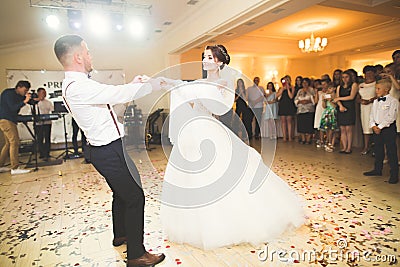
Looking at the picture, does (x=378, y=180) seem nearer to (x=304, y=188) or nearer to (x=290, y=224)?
(x=304, y=188)

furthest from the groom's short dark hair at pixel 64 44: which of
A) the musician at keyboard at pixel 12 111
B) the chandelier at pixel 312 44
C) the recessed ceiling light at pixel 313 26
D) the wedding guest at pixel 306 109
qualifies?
the chandelier at pixel 312 44

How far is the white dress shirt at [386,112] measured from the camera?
133 inches

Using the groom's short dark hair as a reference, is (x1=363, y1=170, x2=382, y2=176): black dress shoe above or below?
below

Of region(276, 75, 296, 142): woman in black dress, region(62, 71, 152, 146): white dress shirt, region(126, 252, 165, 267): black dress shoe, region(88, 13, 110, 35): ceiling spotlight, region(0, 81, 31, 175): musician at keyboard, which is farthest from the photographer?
region(276, 75, 296, 142): woman in black dress

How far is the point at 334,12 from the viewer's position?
637 cm

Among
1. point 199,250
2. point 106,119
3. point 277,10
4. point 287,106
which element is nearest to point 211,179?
point 199,250

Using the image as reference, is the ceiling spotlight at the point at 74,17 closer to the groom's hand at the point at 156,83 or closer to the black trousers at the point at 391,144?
the groom's hand at the point at 156,83

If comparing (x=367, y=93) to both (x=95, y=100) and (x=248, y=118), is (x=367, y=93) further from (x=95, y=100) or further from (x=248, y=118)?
(x=95, y=100)

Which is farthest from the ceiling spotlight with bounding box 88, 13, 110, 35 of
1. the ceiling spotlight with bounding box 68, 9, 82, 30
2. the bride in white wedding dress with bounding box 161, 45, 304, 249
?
the bride in white wedding dress with bounding box 161, 45, 304, 249

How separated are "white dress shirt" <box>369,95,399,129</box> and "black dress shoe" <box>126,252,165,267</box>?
323cm

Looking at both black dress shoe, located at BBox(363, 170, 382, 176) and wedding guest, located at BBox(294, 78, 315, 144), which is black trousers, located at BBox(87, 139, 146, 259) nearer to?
black dress shoe, located at BBox(363, 170, 382, 176)

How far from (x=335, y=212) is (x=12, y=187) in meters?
4.42

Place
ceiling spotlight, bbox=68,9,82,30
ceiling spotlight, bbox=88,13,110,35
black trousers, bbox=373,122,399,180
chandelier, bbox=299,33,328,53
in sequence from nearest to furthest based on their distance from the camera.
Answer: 1. black trousers, bbox=373,122,399,180
2. ceiling spotlight, bbox=68,9,82,30
3. ceiling spotlight, bbox=88,13,110,35
4. chandelier, bbox=299,33,328,53

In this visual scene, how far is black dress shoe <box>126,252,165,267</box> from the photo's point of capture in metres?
1.87
